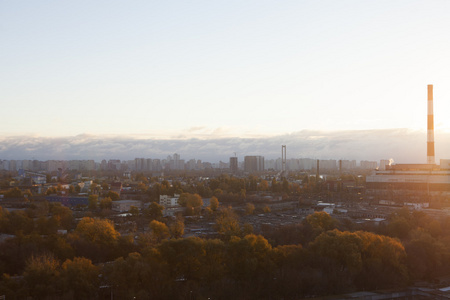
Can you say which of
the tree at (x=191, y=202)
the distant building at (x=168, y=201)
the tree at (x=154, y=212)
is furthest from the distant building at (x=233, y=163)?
the tree at (x=154, y=212)

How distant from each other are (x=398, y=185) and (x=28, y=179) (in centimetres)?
1818

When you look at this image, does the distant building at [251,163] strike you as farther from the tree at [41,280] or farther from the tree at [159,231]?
the tree at [41,280]

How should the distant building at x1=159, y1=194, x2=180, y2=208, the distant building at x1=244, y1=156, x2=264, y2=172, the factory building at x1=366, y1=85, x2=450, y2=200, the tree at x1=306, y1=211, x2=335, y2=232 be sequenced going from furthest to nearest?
1. the distant building at x1=244, y1=156, x2=264, y2=172
2. the factory building at x1=366, y1=85, x2=450, y2=200
3. the distant building at x1=159, y1=194, x2=180, y2=208
4. the tree at x1=306, y1=211, x2=335, y2=232

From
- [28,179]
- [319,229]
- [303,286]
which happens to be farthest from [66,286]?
[28,179]

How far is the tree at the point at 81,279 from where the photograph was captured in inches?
174

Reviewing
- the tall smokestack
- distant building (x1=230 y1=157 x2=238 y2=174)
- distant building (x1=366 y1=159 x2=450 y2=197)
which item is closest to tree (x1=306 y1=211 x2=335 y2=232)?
distant building (x1=366 y1=159 x2=450 y2=197)

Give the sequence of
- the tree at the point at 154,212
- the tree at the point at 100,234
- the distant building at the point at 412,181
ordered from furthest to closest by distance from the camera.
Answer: the distant building at the point at 412,181 < the tree at the point at 154,212 < the tree at the point at 100,234

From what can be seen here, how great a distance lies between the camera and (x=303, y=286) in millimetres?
4859

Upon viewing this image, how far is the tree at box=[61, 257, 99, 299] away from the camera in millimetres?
4430

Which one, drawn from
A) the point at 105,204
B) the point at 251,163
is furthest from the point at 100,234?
the point at 251,163

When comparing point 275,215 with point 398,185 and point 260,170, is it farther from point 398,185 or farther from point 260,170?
point 260,170

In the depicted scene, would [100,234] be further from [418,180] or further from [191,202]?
[418,180]

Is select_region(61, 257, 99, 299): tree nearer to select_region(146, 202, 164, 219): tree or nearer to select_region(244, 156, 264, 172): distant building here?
select_region(146, 202, 164, 219): tree

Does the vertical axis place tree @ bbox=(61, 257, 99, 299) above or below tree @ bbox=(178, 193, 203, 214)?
above
